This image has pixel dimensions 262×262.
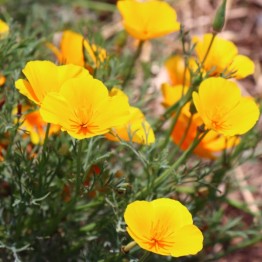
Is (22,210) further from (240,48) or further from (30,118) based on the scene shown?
(240,48)

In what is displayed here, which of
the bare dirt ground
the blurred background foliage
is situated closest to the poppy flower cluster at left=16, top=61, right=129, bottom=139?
the blurred background foliage

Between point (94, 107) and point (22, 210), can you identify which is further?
point (22, 210)

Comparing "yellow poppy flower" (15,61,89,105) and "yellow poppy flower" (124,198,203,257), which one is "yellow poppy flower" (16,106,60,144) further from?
"yellow poppy flower" (124,198,203,257)

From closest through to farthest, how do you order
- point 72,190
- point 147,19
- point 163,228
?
point 163,228 < point 72,190 < point 147,19

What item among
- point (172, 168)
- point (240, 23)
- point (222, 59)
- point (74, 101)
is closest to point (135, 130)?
point (172, 168)

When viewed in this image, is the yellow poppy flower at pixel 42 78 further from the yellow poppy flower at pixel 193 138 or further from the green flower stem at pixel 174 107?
the yellow poppy flower at pixel 193 138

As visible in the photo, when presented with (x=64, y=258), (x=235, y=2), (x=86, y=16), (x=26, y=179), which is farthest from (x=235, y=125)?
(x=235, y=2)

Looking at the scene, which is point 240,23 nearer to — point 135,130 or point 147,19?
point 147,19
